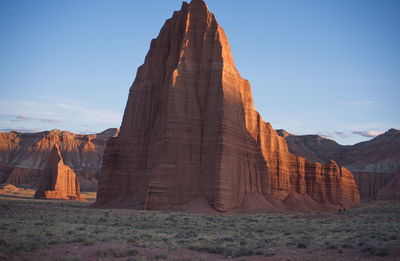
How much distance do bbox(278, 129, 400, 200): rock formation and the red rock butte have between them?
8223cm

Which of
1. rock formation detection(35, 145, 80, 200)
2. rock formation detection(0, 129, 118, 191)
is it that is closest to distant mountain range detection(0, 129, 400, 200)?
rock formation detection(0, 129, 118, 191)

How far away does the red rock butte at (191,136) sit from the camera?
47.2 metres

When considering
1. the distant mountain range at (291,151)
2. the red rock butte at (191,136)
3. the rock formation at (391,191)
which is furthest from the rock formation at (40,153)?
the red rock butte at (191,136)

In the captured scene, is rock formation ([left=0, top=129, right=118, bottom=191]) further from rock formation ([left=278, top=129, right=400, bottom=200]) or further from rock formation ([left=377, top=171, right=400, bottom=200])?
rock formation ([left=377, top=171, right=400, bottom=200])

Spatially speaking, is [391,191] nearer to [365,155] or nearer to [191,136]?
[365,155]

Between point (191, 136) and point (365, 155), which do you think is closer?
point (191, 136)

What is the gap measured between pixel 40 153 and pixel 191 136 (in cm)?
13976

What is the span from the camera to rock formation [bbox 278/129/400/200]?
14338cm

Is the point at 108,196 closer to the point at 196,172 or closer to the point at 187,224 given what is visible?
the point at 196,172

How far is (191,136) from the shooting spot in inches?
1964

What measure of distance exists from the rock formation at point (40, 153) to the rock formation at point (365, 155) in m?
77.7

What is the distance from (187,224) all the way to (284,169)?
1452 inches

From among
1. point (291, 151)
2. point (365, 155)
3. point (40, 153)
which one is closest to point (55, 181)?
point (291, 151)

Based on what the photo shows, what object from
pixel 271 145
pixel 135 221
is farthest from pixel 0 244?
pixel 271 145
